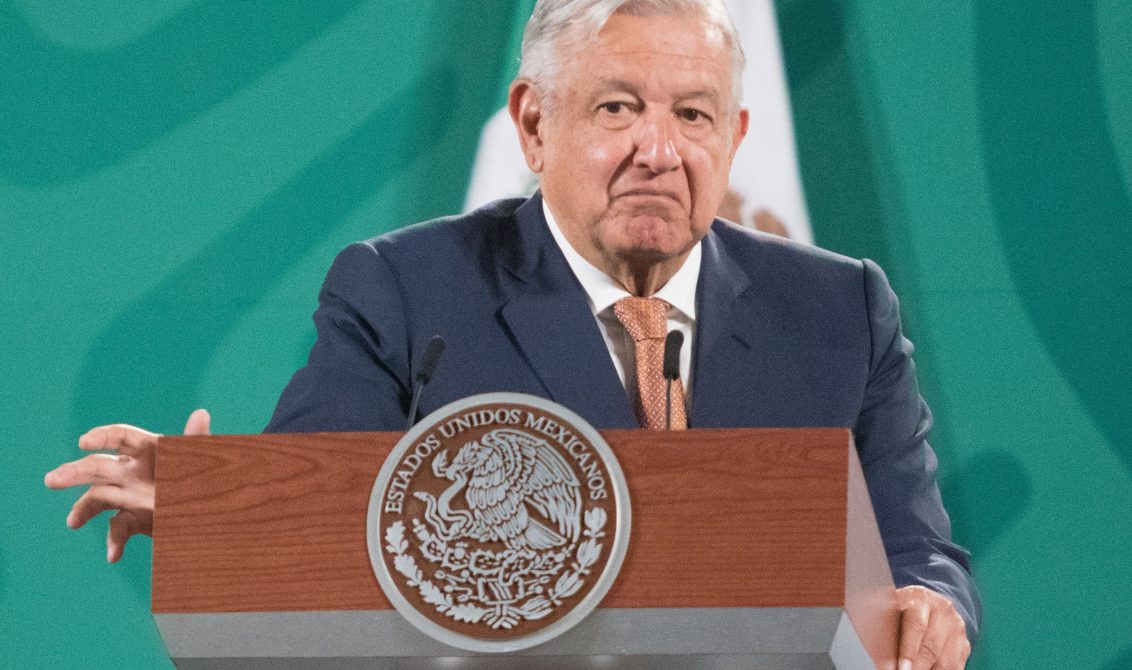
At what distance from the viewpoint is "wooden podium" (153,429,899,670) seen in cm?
133

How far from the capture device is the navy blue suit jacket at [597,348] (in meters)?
2.10

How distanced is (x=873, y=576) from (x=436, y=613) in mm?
444

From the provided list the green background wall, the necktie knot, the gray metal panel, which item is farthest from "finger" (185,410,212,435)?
the green background wall

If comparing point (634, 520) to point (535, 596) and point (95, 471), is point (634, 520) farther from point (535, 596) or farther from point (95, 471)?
point (95, 471)

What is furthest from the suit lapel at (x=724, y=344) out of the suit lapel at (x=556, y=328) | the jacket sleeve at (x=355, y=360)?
the jacket sleeve at (x=355, y=360)

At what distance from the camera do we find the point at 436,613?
1.34 metres

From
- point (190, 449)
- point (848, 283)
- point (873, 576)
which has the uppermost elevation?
point (848, 283)

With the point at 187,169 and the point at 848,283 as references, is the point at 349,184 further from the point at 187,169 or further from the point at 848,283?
the point at 848,283

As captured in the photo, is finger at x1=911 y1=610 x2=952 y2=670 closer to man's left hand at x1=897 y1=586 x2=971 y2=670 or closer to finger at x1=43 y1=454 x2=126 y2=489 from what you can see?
man's left hand at x1=897 y1=586 x2=971 y2=670

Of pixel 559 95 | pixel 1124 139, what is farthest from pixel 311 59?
pixel 1124 139

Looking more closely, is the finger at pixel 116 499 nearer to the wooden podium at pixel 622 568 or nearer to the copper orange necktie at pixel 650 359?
the wooden podium at pixel 622 568

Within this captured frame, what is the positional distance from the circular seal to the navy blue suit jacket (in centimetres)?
67

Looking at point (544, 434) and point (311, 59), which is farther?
point (311, 59)

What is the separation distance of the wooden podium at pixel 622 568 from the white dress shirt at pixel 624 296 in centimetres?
76
